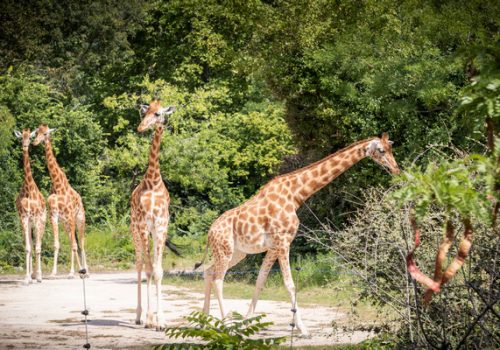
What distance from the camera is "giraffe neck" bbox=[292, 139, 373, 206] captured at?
11844 millimetres

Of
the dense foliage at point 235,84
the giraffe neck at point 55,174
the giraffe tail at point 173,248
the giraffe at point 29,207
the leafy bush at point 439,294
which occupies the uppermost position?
the dense foliage at point 235,84

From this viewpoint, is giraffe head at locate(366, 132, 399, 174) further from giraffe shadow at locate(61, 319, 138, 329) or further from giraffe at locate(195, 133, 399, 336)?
giraffe shadow at locate(61, 319, 138, 329)

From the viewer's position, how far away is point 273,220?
1170 cm

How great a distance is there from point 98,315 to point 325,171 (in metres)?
3.98

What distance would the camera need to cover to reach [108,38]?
3494 centimetres

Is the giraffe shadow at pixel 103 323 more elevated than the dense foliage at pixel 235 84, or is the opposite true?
the dense foliage at pixel 235 84

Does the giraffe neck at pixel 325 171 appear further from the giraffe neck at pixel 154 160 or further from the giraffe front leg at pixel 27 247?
the giraffe front leg at pixel 27 247

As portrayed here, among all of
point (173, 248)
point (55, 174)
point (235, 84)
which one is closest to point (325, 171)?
point (55, 174)

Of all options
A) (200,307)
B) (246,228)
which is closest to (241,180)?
(200,307)

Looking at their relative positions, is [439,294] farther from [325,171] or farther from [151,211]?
[151,211]

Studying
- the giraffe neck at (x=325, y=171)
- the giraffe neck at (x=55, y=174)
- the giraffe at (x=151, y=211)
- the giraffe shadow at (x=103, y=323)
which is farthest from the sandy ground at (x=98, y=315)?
the giraffe neck at (x=55, y=174)

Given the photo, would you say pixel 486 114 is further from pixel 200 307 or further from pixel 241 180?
pixel 241 180

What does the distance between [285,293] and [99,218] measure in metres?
11.9

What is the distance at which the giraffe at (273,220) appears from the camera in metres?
11.6
